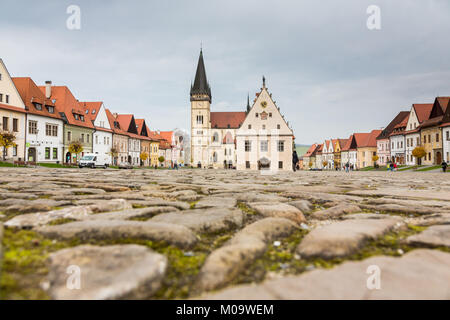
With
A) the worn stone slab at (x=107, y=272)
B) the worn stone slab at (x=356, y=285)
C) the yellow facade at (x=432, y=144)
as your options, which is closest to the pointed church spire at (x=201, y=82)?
the yellow facade at (x=432, y=144)

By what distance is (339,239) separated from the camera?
1649 millimetres

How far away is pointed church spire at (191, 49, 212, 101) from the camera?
77812 millimetres

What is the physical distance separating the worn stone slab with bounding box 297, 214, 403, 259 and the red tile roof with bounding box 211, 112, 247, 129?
3184 inches

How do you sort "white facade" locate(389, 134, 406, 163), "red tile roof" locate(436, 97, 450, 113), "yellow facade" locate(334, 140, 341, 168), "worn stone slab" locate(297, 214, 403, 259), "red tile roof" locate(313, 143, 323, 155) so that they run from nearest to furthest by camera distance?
"worn stone slab" locate(297, 214, 403, 259) → "red tile roof" locate(436, 97, 450, 113) → "white facade" locate(389, 134, 406, 163) → "yellow facade" locate(334, 140, 341, 168) → "red tile roof" locate(313, 143, 323, 155)

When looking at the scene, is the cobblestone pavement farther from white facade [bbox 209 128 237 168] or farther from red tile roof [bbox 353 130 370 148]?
white facade [bbox 209 128 237 168]

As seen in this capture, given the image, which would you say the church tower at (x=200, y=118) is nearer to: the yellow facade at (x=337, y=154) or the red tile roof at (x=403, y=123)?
the yellow facade at (x=337, y=154)

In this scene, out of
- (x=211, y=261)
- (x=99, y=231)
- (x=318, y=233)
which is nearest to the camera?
(x=211, y=261)

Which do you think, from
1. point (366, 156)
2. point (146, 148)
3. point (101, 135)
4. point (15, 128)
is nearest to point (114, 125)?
point (101, 135)

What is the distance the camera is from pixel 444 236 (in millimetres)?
1818

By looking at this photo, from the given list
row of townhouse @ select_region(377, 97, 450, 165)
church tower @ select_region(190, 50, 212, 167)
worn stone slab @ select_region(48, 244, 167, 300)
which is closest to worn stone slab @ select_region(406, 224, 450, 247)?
worn stone slab @ select_region(48, 244, 167, 300)

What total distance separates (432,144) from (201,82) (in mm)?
55643
